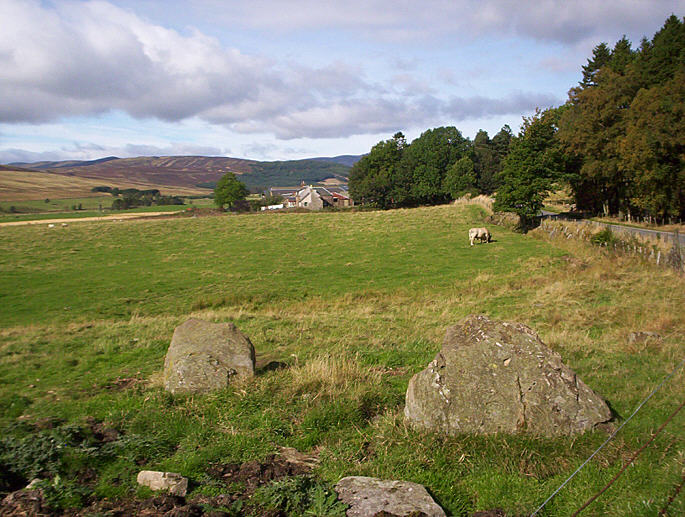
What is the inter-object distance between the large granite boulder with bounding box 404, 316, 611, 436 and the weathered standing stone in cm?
151

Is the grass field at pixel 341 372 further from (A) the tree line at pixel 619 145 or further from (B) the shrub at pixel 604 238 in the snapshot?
(A) the tree line at pixel 619 145

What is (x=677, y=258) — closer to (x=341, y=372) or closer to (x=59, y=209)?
(x=341, y=372)

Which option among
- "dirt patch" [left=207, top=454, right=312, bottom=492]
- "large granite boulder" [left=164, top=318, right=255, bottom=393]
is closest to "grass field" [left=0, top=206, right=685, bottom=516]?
"dirt patch" [left=207, top=454, right=312, bottom=492]

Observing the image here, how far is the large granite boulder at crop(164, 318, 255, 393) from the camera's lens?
8.38 metres

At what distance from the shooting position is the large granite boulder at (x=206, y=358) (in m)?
8.38

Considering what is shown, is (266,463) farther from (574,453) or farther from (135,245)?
(135,245)

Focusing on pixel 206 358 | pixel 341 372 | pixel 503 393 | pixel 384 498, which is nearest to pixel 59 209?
pixel 206 358

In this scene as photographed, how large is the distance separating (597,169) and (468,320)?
171 ft

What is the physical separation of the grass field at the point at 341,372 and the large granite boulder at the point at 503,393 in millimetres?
239

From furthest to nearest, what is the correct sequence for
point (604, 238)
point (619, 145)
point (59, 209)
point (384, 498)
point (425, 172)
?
point (59, 209)
point (425, 172)
point (619, 145)
point (604, 238)
point (384, 498)

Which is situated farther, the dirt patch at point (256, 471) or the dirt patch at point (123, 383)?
the dirt patch at point (123, 383)

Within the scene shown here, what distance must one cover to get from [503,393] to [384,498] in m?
2.61

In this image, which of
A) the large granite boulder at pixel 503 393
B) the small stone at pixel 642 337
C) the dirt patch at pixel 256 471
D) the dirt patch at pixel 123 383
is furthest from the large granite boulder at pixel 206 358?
the small stone at pixel 642 337

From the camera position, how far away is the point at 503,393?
6598 mm
